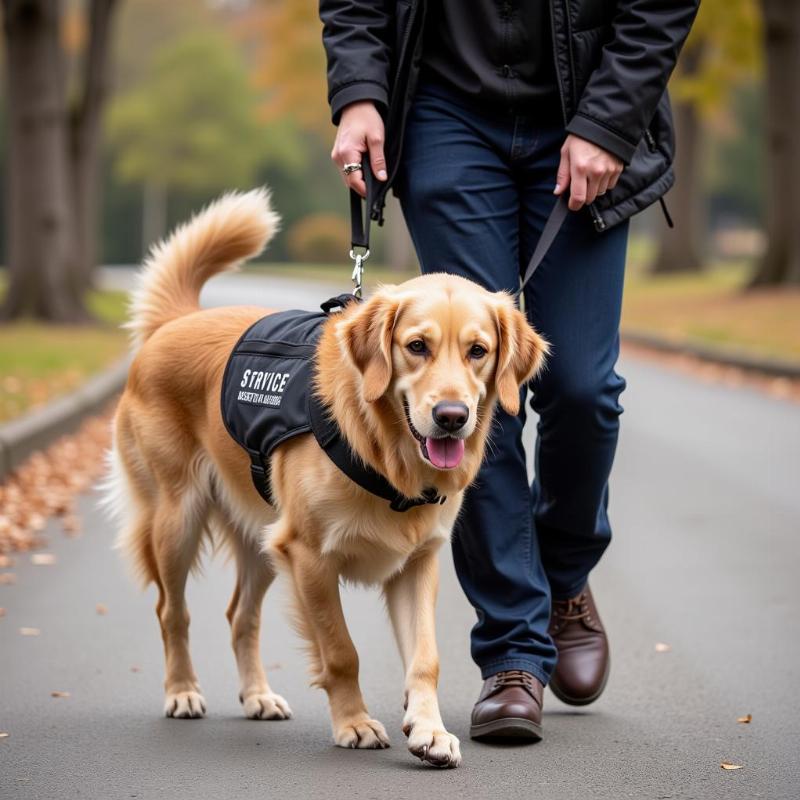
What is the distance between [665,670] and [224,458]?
1.67 m

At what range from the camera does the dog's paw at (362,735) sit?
13.2ft

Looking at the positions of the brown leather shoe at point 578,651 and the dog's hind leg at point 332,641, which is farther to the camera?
the brown leather shoe at point 578,651

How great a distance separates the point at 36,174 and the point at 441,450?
15.6 meters

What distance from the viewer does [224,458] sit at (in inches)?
181

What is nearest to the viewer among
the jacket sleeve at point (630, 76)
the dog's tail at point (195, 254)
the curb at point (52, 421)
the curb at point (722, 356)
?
the jacket sleeve at point (630, 76)

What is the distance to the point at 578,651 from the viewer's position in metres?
4.50

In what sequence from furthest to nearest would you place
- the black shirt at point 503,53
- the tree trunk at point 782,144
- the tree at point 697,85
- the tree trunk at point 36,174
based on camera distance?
1. the tree at point 697,85
2. the tree trunk at point 782,144
3. the tree trunk at point 36,174
4. the black shirt at point 503,53

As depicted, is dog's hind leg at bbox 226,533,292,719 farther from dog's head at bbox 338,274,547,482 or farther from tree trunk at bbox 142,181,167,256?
tree trunk at bbox 142,181,167,256

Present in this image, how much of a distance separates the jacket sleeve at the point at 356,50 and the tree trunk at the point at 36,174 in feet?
47.4

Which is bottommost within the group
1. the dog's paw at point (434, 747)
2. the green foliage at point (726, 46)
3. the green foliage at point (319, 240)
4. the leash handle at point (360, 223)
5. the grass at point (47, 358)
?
the green foliage at point (319, 240)

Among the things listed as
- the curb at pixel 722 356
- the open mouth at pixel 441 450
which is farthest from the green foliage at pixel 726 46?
the open mouth at pixel 441 450

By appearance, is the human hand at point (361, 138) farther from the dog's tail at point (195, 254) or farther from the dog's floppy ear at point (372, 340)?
the dog's tail at point (195, 254)

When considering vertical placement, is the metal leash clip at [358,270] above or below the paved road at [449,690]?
above

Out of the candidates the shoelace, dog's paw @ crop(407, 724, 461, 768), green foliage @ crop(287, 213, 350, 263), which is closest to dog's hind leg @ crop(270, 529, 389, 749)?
dog's paw @ crop(407, 724, 461, 768)
